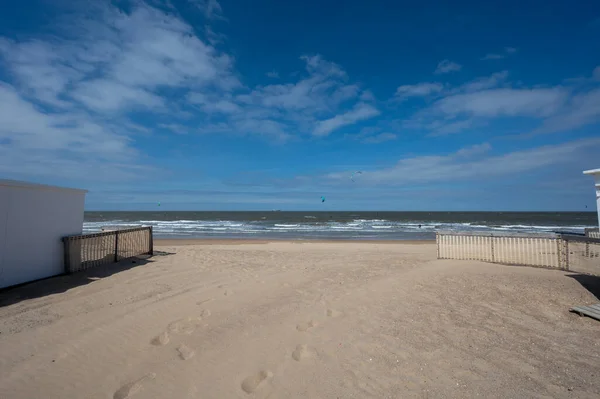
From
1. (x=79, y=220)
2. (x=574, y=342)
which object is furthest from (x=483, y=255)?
(x=79, y=220)

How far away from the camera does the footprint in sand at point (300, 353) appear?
412 cm

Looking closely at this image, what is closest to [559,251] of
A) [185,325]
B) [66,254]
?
[185,325]

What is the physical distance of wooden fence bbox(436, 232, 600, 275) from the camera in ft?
28.5

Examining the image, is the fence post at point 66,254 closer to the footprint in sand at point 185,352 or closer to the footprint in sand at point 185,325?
the footprint in sand at point 185,325

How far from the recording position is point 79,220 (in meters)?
9.71

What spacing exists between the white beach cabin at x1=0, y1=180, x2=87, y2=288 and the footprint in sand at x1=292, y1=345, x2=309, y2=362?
7.13m

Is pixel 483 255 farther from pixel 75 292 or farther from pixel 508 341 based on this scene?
pixel 75 292

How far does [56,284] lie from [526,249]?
13.2 meters

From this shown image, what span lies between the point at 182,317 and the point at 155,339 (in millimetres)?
920

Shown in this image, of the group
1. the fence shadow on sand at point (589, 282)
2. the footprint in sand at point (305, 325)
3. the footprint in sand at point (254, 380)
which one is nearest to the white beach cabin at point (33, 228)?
the footprint in sand at point (305, 325)

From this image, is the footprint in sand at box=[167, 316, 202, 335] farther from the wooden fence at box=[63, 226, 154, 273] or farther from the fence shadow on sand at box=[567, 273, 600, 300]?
the fence shadow on sand at box=[567, 273, 600, 300]


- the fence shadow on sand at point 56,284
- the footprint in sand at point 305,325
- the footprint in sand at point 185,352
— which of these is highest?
the fence shadow on sand at point 56,284

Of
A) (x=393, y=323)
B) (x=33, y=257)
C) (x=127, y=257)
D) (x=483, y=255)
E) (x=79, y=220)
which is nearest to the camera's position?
(x=393, y=323)

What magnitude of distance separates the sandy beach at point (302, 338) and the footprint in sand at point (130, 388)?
2cm
